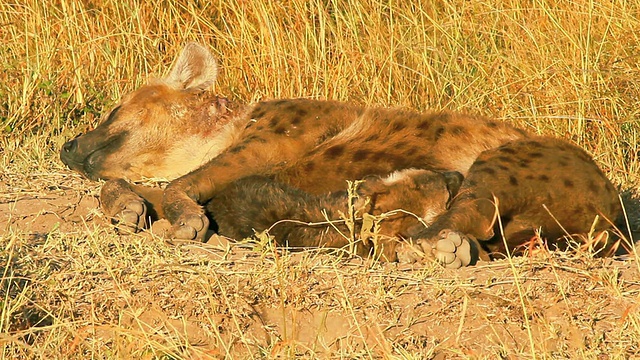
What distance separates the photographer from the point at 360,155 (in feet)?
13.6

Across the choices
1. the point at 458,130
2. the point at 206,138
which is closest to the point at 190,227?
the point at 206,138

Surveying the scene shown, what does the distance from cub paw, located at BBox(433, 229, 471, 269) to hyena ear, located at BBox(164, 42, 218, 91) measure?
175 cm

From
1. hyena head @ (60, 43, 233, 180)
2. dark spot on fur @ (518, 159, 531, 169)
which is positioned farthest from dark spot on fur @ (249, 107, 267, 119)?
dark spot on fur @ (518, 159, 531, 169)

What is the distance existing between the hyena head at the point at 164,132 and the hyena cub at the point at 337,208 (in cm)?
72

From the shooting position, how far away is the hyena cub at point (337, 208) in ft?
12.3

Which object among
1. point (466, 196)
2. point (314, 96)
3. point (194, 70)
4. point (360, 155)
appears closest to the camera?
point (466, 196)

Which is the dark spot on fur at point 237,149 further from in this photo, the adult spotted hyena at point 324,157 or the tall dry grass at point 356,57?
the tall dry grass at point 356,57

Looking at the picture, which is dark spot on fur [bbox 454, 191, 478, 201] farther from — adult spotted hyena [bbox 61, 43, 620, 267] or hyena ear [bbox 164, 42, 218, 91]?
hyena ear [bbox 164, 42, 218, 91]

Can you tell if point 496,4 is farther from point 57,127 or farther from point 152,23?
point 57,127

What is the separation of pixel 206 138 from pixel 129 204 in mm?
802

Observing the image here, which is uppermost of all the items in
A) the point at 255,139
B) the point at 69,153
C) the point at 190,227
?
the point at 255,139

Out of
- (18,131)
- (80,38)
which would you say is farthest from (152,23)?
(18,131)

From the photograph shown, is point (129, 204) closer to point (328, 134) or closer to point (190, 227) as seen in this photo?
point (190, 227)

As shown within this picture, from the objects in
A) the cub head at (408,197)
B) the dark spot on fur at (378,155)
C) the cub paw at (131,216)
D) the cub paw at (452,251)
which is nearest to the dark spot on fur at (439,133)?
the dark spot on fur at (378,155)
